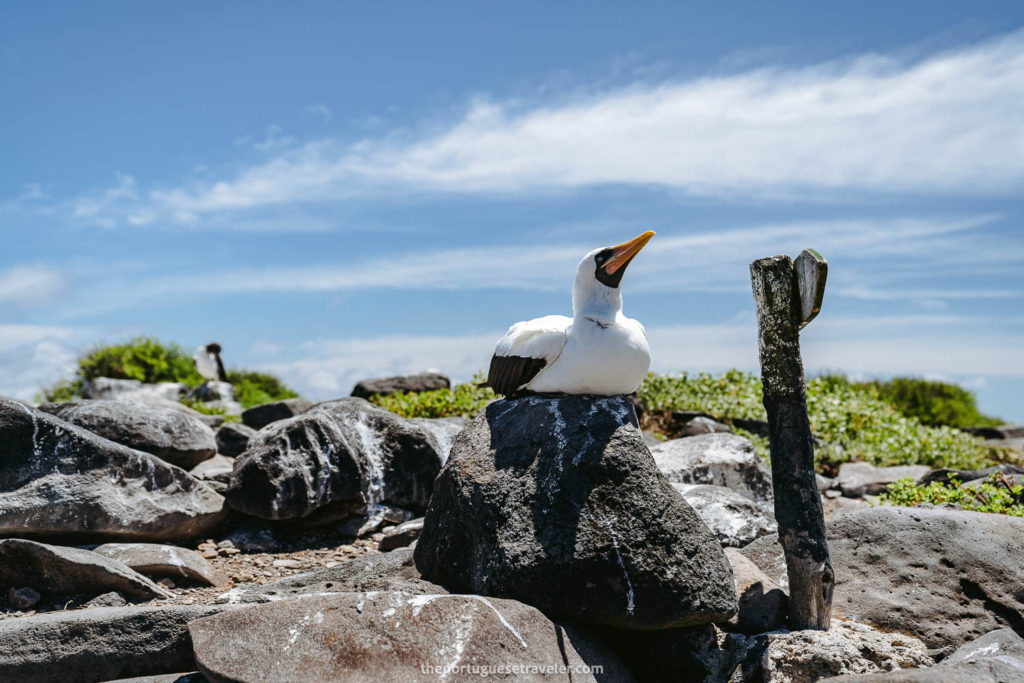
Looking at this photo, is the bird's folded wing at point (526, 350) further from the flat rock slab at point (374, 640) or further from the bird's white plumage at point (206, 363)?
the bird's white plumage at point (206, 363)

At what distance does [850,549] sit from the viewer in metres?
6.91

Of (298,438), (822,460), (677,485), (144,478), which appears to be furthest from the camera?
(822,460)

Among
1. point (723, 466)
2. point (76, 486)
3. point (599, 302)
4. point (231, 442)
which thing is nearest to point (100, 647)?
point (76, 486)

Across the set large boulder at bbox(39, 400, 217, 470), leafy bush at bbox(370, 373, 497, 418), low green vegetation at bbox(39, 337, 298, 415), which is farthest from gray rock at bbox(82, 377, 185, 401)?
large boulder at bbox(39, 400, 217, 470)

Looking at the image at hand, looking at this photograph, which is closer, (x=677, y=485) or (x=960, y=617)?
(x=960, y=617)

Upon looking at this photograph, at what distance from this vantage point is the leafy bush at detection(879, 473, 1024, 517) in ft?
28.2

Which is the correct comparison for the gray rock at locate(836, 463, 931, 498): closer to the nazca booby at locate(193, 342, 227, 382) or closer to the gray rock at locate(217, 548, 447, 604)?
the gray rock at locate(217, 548, 447, 604)

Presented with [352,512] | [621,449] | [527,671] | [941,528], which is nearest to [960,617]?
[941,528]

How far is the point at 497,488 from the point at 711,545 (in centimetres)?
151

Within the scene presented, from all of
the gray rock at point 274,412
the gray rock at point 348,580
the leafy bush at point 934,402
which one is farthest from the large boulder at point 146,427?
the leafy bush at point 934,402

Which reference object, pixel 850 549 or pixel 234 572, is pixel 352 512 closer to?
pixel 234 572

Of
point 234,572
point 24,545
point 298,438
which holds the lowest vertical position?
point 234,572

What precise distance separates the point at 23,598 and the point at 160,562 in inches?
46.5

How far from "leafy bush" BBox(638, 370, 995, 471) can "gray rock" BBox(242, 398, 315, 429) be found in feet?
20.6
